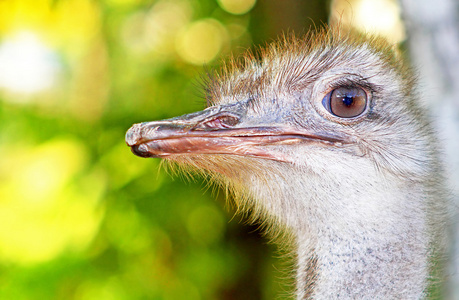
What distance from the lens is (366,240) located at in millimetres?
1327

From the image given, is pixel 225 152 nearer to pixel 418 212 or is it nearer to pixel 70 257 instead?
pixel 418 212

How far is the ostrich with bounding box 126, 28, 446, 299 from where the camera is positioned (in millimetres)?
1301

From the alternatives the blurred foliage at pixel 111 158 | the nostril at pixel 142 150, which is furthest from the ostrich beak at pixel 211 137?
the blurred foliage at pixel 111 158

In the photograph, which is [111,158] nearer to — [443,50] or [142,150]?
[142,150]

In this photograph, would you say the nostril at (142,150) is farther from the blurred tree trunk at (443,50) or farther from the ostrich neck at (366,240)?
the blurred tree trunk at (443,50)

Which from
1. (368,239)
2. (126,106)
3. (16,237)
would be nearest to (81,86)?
(126,106)

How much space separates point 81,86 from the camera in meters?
3.12

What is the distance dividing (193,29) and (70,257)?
4.47 feet

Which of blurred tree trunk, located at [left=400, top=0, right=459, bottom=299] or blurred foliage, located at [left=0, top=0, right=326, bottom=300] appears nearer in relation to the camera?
blurred tree trunk, located at [left=400, top=0, right=459, bottom=299]

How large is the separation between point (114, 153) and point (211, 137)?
4.97 feet

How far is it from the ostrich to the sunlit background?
1154mm

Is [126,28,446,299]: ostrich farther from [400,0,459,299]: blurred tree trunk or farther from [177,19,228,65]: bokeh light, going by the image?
[177,19,228,65]: bokeh light

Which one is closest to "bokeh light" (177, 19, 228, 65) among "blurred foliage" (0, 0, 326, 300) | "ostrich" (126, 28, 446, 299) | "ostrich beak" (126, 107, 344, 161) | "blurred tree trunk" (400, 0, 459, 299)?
"blurred foliage" (0, 0, 326, 300)

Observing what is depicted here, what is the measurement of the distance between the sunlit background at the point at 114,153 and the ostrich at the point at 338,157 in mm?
1154
